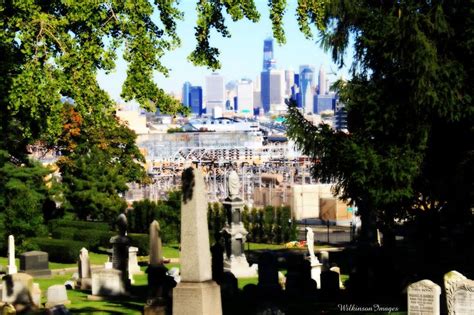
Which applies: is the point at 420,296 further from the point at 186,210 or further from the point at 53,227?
the point at 53,227

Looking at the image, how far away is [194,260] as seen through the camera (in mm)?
17312

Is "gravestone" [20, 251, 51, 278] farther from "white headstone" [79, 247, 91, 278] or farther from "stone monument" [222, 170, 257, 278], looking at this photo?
"stone monument" [222, 170, 257, 278]

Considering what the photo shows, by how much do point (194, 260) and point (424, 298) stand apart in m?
4.07

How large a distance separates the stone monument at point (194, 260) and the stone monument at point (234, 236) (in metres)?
20.6

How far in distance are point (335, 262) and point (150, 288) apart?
21.8 metres

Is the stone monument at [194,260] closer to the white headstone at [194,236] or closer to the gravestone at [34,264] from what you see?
the white headstone at [194,236]

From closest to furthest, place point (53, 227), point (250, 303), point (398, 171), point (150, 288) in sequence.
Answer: point (150, 288)
point (250, 303)
point (398, 171)
point (53, 227)

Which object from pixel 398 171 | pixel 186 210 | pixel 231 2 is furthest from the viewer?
pixel 398 171

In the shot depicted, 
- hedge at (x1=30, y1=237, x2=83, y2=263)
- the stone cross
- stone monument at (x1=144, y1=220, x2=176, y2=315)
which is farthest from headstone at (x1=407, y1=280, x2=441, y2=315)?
hedge at (x1=30, y1=237, x2=83, y2=263)

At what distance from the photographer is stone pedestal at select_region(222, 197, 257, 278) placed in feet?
125

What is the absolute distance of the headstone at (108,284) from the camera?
27734 mm

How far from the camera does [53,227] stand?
5400 centimetres

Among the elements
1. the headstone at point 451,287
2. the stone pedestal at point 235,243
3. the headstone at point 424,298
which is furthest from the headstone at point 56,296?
the stone pedestal at point 235,243

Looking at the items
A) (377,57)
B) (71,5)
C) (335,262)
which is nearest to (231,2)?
(71,5)
